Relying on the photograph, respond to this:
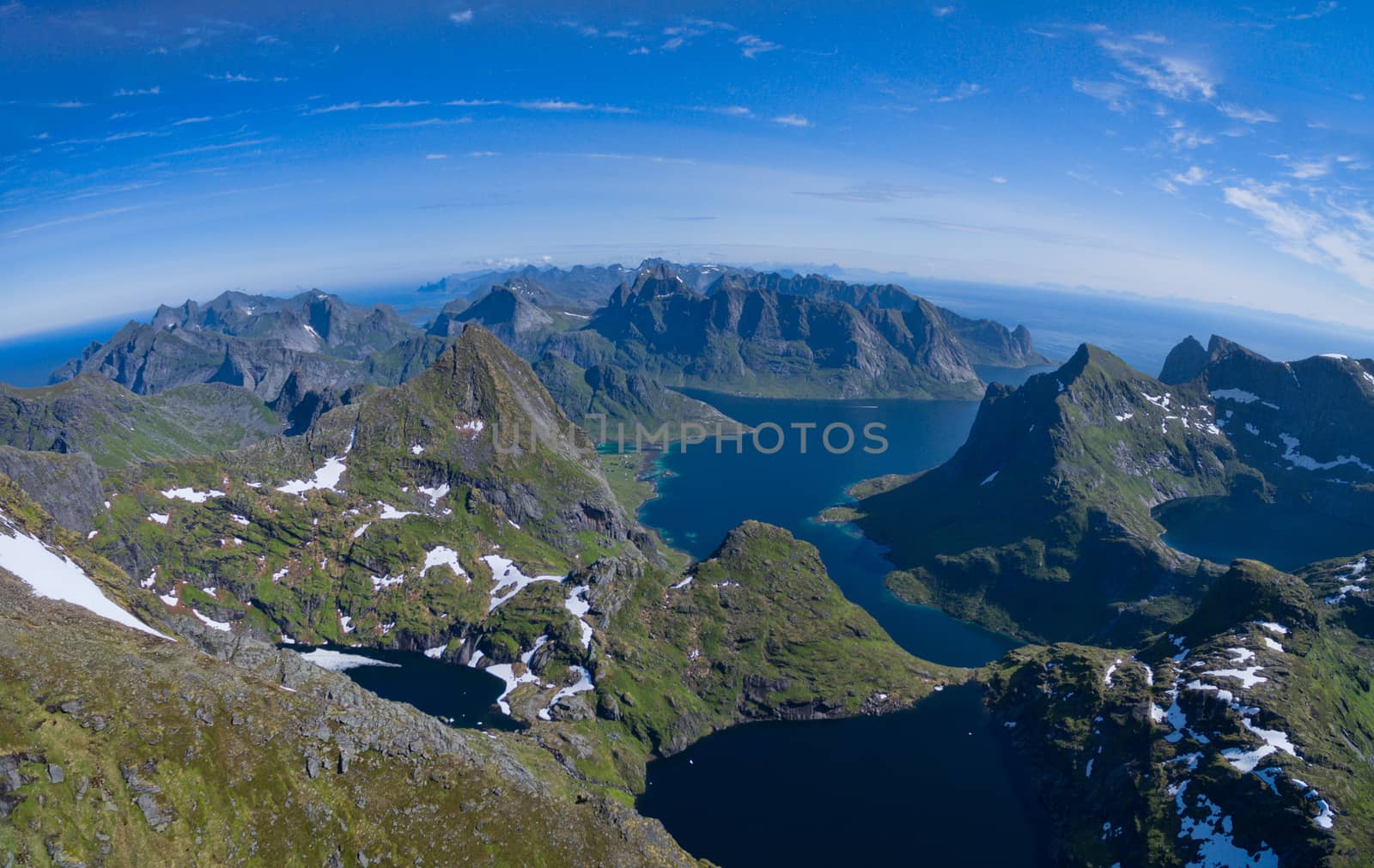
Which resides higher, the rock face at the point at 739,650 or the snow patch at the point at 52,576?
the snow patch at the point at 52,576

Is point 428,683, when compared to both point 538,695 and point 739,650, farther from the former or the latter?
point 739,650

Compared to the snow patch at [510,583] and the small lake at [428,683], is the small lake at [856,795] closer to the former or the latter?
the small lake at [428,683]

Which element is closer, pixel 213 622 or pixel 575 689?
pixel 575 689

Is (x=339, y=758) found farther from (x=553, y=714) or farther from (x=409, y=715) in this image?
(x=553, y=714)

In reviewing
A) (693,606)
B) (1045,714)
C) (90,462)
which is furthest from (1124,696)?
(90,462)

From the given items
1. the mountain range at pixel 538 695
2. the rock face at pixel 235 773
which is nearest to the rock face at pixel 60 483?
the mountain range at pixel 538 695

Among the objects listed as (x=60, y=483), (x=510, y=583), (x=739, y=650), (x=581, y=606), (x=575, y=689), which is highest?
(x=60, y=483)

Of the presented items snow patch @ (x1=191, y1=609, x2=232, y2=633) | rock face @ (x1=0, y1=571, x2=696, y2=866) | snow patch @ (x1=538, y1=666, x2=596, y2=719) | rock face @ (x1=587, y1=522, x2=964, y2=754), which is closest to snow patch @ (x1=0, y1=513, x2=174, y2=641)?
rock face @ (x1=0, y1=571, x2=696, y2=866)

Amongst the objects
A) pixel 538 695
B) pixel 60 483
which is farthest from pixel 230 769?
pixel 60 483

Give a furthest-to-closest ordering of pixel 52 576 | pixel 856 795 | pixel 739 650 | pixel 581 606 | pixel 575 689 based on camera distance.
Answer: pixel 581 606 → pixel 739 650 → pixel 575 689 → pixel 856 795 → pixel 52 576
